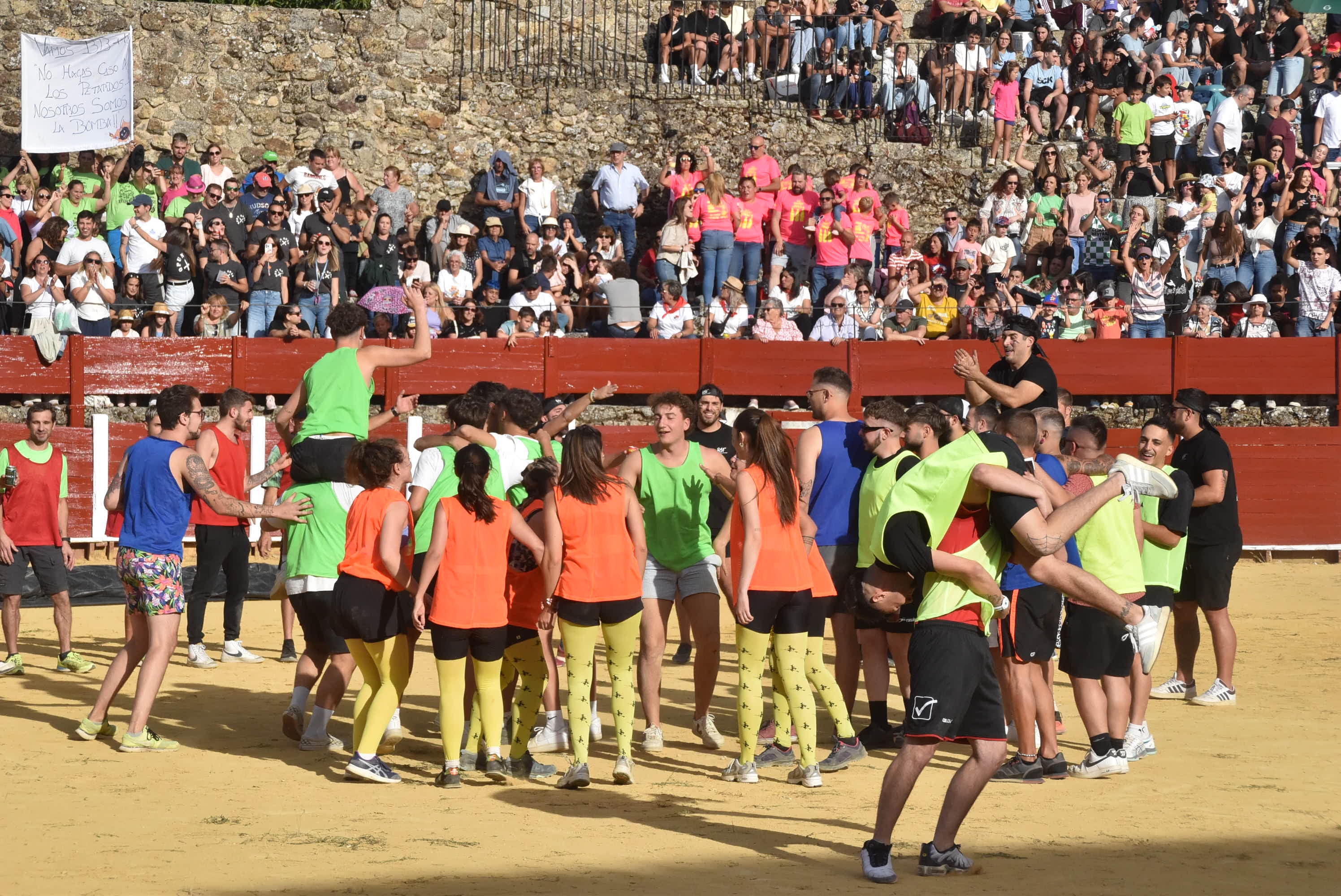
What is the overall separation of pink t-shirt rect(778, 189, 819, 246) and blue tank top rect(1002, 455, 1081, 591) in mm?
11459

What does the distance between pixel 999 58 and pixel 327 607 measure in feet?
58.2

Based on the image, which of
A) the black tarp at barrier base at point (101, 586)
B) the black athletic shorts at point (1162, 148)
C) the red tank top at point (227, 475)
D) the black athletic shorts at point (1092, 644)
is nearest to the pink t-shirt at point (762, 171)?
the black athletic shorts at point (1162, 148)

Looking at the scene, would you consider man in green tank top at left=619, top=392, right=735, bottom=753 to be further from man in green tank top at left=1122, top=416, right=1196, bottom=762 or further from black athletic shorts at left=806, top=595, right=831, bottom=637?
man in green tank top at left=1122, top=416, right=1196, bottom=762

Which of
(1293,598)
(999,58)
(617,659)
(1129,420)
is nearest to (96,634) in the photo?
(617,659)

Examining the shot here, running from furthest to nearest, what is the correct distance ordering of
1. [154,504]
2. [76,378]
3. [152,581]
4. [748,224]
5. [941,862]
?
[748,224]
[76,378]
[154,504]
[152,581]
[941,862]

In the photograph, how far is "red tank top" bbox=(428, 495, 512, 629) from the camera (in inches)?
271

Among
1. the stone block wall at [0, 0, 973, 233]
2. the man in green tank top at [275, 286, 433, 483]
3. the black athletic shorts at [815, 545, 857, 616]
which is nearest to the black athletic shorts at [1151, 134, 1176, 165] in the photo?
the stone block wall at [0, 0, 973, 233]

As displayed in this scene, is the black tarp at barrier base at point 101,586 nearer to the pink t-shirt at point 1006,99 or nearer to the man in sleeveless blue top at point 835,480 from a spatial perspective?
the man in sleeveless blue top at point 835,480

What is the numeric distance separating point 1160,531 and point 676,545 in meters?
2.65

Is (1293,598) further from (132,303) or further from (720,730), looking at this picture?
(132,303)

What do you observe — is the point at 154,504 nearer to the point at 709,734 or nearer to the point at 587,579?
the point at 587,579

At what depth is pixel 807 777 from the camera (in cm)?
704

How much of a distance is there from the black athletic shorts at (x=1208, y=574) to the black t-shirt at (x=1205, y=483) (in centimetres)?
5

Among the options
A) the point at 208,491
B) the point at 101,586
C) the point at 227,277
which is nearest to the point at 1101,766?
the point at 208,491
